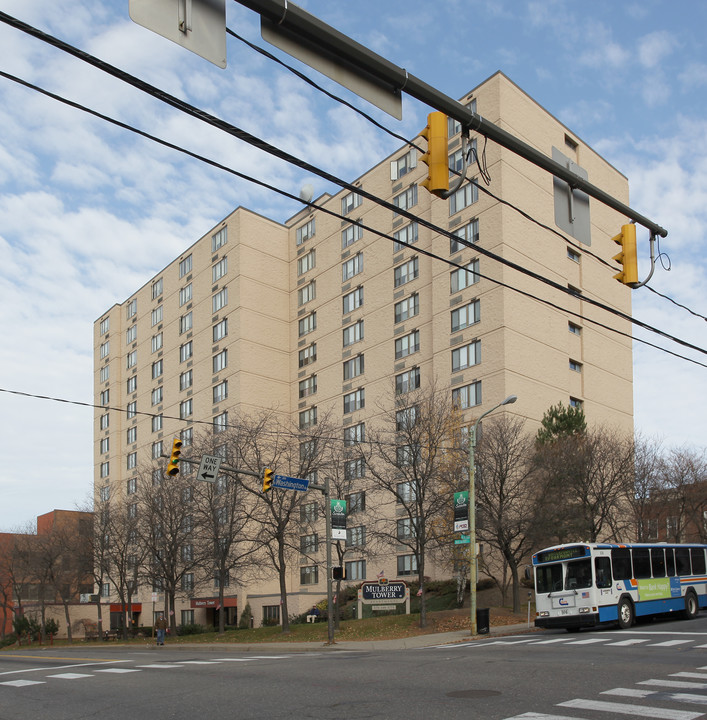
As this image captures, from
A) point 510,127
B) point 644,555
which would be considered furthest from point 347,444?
point 644,555

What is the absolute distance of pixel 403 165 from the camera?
59.6 meters

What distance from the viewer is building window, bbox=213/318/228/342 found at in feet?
227

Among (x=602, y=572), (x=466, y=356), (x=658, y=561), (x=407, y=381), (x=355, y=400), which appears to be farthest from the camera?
(x=355, y=400)

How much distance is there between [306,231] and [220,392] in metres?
15.8

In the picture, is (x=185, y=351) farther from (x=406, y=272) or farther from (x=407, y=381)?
(x=407, y=381)

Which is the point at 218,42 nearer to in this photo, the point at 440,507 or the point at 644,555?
the point at 644,555

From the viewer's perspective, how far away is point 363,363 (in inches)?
2402

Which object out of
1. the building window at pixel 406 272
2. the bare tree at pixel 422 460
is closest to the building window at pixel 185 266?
the building window at pixel 406 272

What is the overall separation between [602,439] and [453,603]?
12157 millimetres

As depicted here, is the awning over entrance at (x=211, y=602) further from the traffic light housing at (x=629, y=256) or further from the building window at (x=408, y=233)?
the traffic light housing at (x=629, y=256)

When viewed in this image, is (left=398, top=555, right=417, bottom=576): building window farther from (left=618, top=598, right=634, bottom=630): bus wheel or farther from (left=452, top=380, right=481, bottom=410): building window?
(left=618, top=598, right=634, bottom=630): bus wheel

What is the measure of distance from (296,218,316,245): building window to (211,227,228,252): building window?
20.8 feet

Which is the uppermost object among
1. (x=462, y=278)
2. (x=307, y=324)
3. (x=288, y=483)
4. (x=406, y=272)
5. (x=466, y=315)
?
(x=406, y=272)

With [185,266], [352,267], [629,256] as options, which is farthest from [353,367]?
[629,256]
